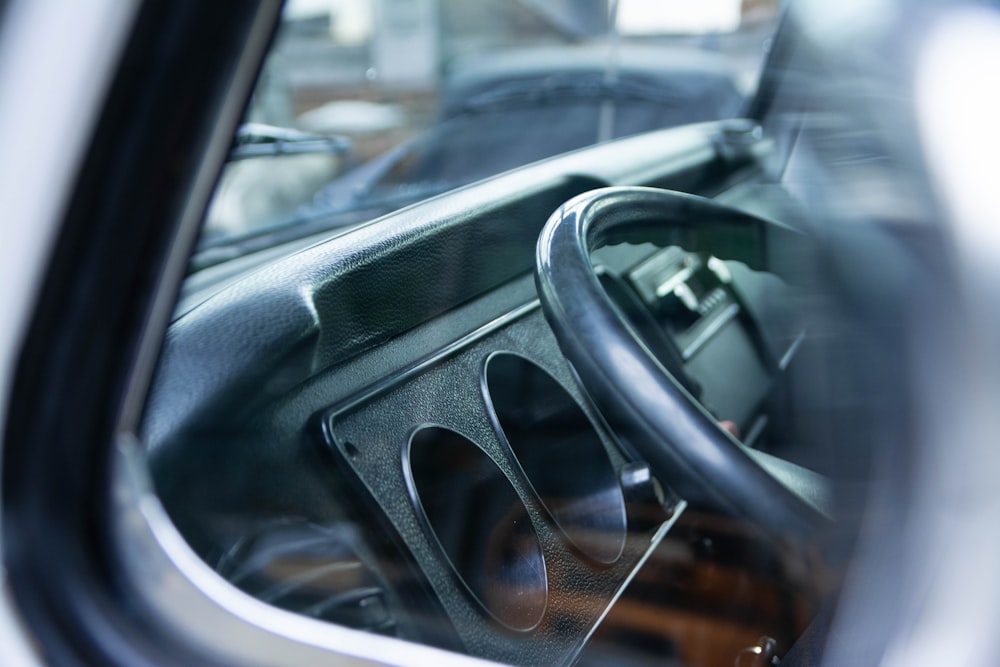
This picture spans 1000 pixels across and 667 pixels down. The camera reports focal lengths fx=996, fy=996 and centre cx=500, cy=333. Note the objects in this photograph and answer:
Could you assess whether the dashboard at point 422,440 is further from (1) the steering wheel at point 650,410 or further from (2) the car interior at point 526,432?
(1) the steering wheel at point 650,410

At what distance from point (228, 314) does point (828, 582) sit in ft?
2.69

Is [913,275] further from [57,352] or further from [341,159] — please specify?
[341,159]

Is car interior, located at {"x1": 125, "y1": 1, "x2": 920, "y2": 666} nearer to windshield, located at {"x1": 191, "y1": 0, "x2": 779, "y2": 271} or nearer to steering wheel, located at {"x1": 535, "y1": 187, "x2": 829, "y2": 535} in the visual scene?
steering wheel, located at {"x1": 535, "y1": 187, "x2": 829, "y2": 535}

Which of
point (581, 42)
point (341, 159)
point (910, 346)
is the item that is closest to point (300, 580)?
point (910, 346)

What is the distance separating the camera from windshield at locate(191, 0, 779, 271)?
1872 mm

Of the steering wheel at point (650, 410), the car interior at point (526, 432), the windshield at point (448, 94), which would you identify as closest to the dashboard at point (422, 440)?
the car interior at point (526, 432)

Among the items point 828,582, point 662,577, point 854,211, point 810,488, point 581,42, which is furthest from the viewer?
point 581,42

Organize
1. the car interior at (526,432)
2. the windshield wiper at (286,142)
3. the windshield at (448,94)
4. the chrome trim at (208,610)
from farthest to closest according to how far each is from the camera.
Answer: the windshield at (448,94) < the windshield wiper at (286,142) < the car interior at (526,432) < the chrome trim at (208,610)

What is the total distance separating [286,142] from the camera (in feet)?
6.42

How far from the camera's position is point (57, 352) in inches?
39.9

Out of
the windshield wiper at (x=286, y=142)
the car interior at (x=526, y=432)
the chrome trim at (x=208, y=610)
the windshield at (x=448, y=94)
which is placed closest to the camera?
the chrome trim at (x=208, y=610)

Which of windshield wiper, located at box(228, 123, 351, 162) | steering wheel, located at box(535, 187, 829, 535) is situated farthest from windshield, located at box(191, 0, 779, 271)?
steering wheel, located at box(535, 187, 829, 535)

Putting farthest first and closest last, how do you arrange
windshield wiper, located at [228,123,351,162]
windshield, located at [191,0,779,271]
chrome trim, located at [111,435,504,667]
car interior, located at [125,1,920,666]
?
windshield, located at [191,0,779,271] → windshield wiper, located at [228,123,351,162] → car interior, located at [125,1,920,666] → chrome trim, located at [111,435,504,667]

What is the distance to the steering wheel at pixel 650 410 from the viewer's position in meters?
1.08
